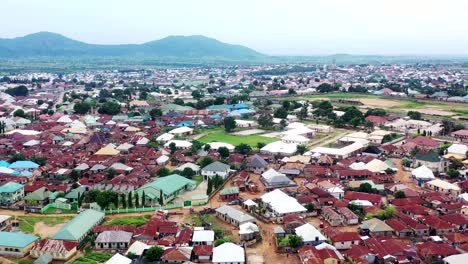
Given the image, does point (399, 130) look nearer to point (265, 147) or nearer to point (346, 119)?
point (346, 119)

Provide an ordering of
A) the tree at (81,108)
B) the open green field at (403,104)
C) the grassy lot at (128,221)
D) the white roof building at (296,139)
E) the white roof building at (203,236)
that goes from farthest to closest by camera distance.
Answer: the open green field at (403,104) → the tree at (81,108) → the white roof building at (296,139) → the grassy lot at (128,221) → the white roof building at (203,236)

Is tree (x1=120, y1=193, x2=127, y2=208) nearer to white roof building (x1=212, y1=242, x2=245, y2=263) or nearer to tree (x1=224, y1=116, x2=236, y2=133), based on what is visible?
white roof building (x1=212, y1=242, x2=245, y2=263)

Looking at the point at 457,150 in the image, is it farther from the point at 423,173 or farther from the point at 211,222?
the point at 211,222

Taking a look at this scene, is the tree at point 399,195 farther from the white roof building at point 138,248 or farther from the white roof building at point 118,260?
the white roof building at point 118,260

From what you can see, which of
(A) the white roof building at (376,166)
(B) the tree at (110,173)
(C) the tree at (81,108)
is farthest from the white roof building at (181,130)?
(A) the white roof building at (376,166)

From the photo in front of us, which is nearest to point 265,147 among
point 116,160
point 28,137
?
point 116,160

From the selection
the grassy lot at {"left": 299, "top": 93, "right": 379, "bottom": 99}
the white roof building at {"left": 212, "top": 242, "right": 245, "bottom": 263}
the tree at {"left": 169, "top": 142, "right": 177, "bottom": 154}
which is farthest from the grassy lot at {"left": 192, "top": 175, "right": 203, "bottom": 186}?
the grassy lot at {"left": 299, "top": 93, "right": 379, "bottom": 99}
